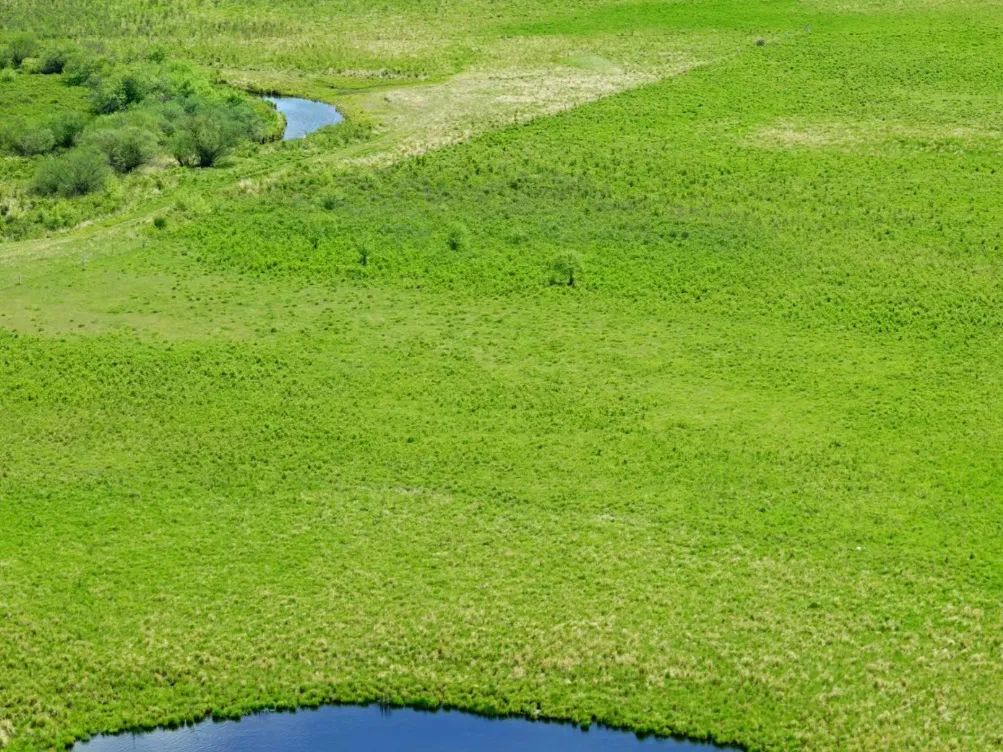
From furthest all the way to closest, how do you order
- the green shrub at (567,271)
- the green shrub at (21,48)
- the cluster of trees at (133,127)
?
1. the green shrub at (21,48)
2. the cluster of trees at (133,127)
3. the green shrub at (567,271)

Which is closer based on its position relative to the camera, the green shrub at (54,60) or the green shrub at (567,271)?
the green shrub at (567,271)

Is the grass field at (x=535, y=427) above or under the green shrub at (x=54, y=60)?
under

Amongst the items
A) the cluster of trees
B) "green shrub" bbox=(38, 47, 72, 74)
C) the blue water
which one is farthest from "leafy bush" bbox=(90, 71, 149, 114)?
"green shrub" bbox=(38, 47, 72, 74)

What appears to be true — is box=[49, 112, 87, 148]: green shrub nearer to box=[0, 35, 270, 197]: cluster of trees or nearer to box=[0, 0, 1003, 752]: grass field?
box=[0, 35, 270, 197]: cluster of trees

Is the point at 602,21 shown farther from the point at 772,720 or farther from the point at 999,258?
the point at 772,720

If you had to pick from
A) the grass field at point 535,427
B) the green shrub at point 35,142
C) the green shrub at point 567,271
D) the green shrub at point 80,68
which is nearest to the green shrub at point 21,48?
the green shrub at point 80,68

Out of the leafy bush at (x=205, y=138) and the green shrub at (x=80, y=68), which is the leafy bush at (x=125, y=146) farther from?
the green shrub at (x=80, y=68)

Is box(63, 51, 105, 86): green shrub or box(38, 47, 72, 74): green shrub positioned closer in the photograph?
box(63, 51, 105, 86): green shrub
